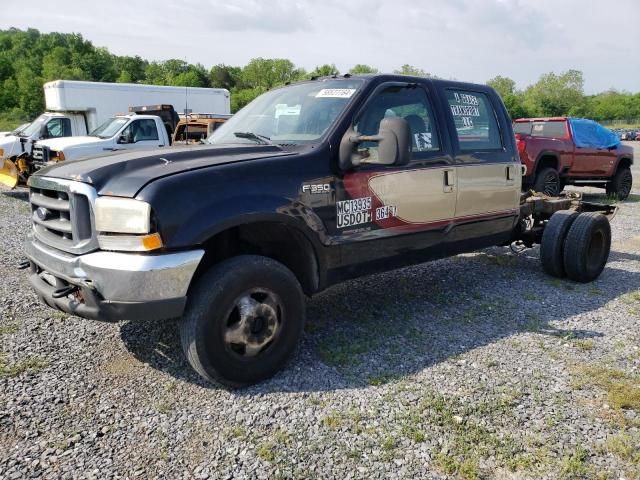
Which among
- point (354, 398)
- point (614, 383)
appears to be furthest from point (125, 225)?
point (614, 383)

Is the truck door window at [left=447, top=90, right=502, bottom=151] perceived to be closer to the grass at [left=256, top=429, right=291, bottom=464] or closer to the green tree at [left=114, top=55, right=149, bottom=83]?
the grass at [left=256, top=429, right=291, bottom=464]

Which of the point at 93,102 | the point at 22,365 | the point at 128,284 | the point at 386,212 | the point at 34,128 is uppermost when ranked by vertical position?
the point at 93,102

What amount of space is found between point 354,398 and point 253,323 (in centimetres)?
76

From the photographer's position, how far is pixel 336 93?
154 inches

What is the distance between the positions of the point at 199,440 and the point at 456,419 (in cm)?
141

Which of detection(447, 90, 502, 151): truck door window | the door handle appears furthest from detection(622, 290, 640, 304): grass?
the door handle

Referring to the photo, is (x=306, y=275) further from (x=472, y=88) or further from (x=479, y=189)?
(x=472, y=88)

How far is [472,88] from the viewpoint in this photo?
487 centimetres

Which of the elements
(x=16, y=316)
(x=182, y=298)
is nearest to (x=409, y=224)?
(x=182, y=298)

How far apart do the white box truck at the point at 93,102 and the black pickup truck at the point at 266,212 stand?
10637 millimetres

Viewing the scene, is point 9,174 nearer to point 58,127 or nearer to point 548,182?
point 58,127

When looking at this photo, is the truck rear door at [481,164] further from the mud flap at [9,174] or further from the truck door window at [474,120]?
the mud flap at [9,174]

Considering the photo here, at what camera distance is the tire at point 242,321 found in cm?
299

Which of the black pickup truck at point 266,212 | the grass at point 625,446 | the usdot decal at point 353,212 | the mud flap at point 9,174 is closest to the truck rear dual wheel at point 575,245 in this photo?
the black pickup truck at point 266,212
